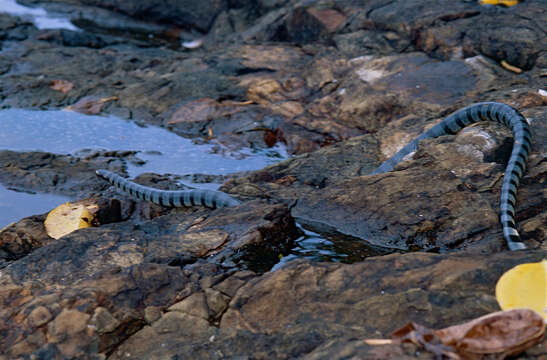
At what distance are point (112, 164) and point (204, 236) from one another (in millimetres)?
3442

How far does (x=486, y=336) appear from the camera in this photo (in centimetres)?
237

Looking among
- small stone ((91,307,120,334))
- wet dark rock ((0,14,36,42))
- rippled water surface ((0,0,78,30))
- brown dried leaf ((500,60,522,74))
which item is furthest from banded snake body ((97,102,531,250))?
rippled water surface ((0,0,78,30))

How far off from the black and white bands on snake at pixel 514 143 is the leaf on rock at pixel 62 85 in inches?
249

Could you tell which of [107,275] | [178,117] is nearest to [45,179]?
A: [178,117]

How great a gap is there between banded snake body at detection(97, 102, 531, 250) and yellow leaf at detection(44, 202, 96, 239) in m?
0.78

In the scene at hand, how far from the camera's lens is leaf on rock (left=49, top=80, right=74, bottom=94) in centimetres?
984

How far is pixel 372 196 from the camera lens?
494cm

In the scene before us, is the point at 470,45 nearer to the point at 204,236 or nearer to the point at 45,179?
the point at 204,236

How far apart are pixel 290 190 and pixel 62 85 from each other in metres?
6.09

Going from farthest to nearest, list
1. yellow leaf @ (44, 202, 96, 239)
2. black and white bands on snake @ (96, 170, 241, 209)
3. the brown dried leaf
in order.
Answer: the brown dried leaf
black and white bands on snake @ (96, 170, 241, 209)
yellow leaf @ (44, 202, 96, 239)

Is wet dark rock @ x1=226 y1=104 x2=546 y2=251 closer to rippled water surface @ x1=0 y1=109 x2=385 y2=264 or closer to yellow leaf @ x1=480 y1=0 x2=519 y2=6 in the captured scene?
rippled water surface @ x1=0 y1=109 x2=385 y2=264

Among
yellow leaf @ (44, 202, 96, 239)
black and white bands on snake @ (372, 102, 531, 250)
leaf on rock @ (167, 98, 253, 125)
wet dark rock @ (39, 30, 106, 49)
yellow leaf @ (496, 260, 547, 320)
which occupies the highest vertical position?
yellow leaf @ (496, 260, 547, 320)

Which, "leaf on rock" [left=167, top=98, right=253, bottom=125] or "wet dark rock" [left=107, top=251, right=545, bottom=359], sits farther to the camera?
"leaf on rock" [left=167, top=98, right=253, bottom=125]

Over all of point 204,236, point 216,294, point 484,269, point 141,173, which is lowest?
point 141,173
